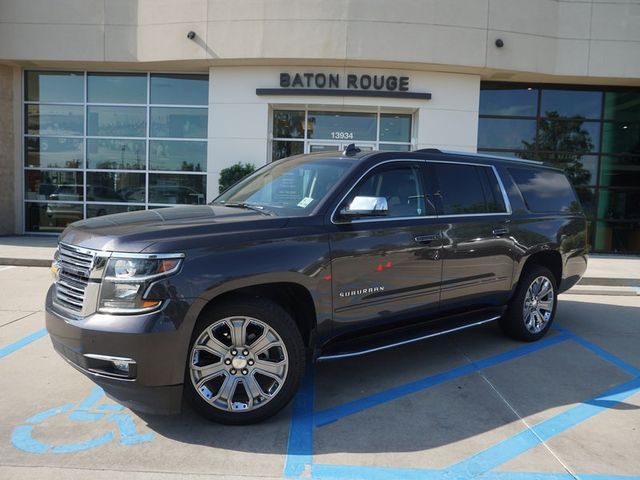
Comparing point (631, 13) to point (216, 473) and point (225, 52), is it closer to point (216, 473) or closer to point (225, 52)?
point (225, 52)

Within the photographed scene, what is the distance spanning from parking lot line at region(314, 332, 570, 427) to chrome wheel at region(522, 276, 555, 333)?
0.22 metres

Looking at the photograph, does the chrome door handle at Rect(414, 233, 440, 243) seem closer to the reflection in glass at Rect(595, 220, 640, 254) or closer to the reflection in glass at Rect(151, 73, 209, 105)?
the reflection in glass at Rect(151, 73, 209, 105)

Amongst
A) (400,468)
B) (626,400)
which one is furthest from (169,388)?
(626,400)

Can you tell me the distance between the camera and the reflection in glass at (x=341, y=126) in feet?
46.8

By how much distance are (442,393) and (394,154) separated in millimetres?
2097

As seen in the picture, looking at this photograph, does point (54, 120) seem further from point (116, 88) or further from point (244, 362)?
point (244, 362)

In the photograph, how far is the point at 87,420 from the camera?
3797 millimetres

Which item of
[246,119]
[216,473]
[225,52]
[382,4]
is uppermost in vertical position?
[382,4]

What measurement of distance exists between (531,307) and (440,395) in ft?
6.97

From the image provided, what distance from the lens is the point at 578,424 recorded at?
3.94 meters

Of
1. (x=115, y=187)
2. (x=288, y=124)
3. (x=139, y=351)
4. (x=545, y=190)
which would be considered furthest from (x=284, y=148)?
(x=139, y=351)

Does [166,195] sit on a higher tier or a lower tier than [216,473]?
higher

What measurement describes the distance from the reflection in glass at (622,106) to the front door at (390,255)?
13225 millimetres

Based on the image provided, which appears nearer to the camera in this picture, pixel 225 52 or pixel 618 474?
pixel 618 474
